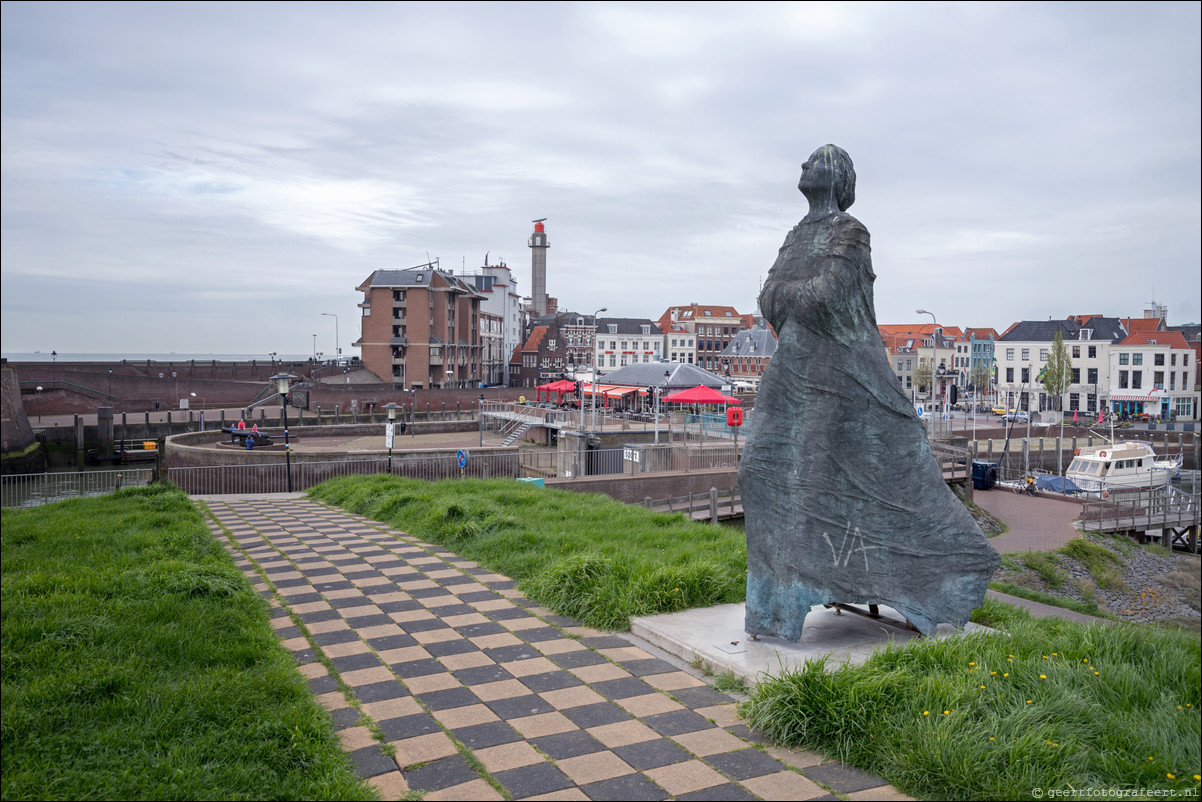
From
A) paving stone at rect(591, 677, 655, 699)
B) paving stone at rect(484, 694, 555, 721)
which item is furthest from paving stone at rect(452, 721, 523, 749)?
paving stone at rect(591, 677, 655, 699)

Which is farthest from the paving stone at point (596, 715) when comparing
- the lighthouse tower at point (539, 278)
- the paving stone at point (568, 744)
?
the lighthouse tower at point (539, 278)

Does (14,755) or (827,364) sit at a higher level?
(827,364)

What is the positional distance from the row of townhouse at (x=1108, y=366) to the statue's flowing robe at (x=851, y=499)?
6562 centimetres

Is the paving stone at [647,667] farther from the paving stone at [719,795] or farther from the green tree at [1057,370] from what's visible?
the green tree at [1057,370]

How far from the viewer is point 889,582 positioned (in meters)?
7.00

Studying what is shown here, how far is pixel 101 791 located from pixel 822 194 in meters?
6.71

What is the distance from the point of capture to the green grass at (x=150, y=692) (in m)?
4.24

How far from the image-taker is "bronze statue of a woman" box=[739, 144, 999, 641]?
6969 millimetres

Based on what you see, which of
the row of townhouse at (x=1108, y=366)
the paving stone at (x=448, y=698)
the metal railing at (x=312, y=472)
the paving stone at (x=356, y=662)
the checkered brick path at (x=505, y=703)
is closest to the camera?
the checkered brick path at (x=505, y=703)

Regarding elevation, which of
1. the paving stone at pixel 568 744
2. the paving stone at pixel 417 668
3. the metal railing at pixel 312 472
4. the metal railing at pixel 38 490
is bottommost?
the metal railing at pixel 312 472

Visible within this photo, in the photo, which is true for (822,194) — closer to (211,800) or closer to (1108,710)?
(1108,710)

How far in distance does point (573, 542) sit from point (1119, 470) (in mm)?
37704

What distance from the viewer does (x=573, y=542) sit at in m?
10.5

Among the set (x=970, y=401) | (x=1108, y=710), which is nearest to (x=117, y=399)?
(x=1108, y=710)
